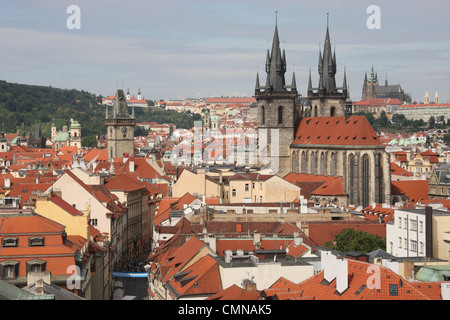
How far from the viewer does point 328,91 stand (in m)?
123

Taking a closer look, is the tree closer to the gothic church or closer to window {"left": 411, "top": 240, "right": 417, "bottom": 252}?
window {"left": 411, "top": 240, "right": 417, "bottom": 252}

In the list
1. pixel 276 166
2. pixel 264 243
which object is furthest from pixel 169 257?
pixel 276 166

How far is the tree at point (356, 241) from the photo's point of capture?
48.3 meters

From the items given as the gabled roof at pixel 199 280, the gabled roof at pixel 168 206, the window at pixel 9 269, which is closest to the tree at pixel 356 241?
the gabled roof at pixel 199 280

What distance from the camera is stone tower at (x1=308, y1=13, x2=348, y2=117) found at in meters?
123

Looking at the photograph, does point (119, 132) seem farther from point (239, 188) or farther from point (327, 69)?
point (239, 188)

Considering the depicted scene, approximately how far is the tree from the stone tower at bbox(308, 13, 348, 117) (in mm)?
73129

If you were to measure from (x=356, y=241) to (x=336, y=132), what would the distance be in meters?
57.8

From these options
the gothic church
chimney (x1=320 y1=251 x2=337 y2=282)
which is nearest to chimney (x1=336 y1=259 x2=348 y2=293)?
chimney (x1=320 y1=251 x2=337 y2=282)

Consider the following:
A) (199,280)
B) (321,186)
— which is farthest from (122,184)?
(199,280)

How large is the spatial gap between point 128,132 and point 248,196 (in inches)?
2717

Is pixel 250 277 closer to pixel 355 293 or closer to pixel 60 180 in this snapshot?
pixel 355 293

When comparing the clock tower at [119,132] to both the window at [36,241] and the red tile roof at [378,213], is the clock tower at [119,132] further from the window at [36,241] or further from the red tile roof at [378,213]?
the window at [36,241]

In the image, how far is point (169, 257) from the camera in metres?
41.6
